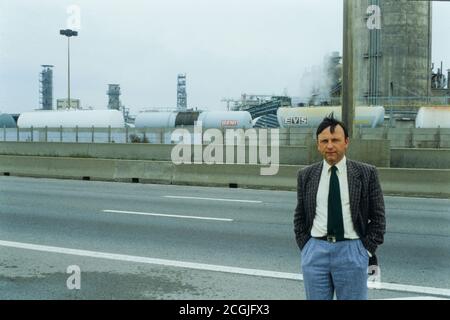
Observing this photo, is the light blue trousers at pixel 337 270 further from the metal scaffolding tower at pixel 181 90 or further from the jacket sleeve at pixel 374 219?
the metal scaffolding tower at pixel 181 90

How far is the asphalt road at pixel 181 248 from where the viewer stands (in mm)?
6281

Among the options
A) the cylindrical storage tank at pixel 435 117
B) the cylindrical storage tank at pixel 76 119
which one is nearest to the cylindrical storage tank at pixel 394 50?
the cylindrical storage tank at pixel 435 117

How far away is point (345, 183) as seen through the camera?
3.74m

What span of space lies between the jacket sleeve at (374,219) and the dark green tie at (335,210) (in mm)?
195

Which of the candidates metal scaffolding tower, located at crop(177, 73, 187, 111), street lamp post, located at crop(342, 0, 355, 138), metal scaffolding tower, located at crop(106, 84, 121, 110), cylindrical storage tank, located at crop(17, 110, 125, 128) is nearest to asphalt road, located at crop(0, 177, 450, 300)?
street lamp post, located at crop(342, 0, 355, 138)

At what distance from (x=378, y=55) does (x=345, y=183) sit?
46774 millimetres

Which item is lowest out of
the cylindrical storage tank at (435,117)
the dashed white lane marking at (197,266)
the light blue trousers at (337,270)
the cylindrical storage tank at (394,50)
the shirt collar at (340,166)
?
the dashed white lane marking at (197,266)

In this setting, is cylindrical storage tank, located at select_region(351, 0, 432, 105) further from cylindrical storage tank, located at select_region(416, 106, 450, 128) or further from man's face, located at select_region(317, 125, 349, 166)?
man's face, located at select_region(317, 125, 349, 166)

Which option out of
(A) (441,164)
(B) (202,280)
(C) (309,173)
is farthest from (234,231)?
(A) (441,164)

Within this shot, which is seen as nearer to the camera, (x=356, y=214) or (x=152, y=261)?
(x=356, y=214)

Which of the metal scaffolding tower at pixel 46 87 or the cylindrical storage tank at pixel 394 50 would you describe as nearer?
the cylindrical storage tank at pixel 394 50

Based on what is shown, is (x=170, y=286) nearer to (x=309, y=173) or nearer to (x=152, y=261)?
(x=152, y=261)

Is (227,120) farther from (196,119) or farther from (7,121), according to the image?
(7,121)

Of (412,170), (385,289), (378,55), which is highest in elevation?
(378,55)
